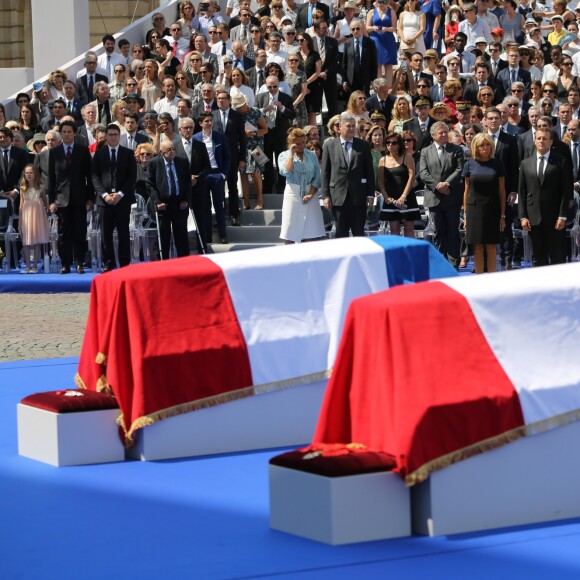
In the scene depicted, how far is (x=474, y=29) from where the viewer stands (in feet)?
72.8

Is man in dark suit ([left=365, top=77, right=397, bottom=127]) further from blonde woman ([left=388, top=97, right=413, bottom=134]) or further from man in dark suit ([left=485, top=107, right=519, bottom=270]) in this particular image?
man in dark suit ([left=485, top=107, right=519, bottom=270])

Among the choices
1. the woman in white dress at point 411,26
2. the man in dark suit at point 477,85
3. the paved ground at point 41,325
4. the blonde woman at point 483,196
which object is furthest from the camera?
the woman in white dress at point 411,26

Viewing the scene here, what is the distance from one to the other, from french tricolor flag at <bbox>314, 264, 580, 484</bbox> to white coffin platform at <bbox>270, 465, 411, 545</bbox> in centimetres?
13

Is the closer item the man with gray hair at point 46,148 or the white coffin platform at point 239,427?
the white coffin platform at point 239,427

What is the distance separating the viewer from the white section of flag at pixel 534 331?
632 cm

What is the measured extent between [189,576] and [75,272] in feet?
43.7

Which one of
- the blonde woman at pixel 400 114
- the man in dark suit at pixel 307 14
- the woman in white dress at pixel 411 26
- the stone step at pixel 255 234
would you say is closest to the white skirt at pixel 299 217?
the blonde woman at pixel 400 114

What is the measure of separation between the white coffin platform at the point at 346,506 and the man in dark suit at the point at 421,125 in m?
12.1

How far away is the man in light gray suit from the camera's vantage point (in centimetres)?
1655

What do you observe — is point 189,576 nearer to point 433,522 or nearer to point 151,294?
point 433,522

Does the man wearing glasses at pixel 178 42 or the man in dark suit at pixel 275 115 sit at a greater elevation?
the man wearing glasses at pixel 178 42

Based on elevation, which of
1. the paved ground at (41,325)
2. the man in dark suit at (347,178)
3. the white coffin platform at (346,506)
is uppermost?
the man in dark suit at (347,178)

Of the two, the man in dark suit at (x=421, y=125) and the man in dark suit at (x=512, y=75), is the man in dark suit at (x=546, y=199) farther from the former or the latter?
the man in dark suit at (x=512, y=75)

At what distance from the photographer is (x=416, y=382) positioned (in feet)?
19.9
